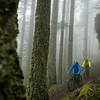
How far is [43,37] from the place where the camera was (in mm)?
4809

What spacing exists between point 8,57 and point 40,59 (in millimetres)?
3503

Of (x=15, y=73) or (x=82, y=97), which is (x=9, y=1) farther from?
(x=82, y=97)

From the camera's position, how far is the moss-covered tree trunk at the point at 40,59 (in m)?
4.61

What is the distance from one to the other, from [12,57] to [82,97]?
4.38 metres

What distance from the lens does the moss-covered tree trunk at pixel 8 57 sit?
1091 millimetres

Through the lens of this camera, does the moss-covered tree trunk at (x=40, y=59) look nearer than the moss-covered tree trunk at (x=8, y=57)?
No

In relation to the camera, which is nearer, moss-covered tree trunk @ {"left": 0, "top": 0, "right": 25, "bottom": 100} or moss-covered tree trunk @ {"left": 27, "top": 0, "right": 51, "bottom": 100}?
moss-covered tree trunk @ {"left": 0, "top": 0, "right": 25, "bottom": 100}

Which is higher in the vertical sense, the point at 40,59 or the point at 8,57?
the point at 8,57

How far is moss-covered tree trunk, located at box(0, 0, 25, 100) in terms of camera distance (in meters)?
1.09

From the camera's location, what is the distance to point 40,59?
4.67m

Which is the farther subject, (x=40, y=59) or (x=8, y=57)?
(x=40, y=59)

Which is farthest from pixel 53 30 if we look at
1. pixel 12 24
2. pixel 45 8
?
pixel 12 24

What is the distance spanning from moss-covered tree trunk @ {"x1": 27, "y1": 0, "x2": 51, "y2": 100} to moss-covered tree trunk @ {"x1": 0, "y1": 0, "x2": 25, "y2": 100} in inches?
130

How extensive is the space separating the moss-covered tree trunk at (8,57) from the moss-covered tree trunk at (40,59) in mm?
3294
